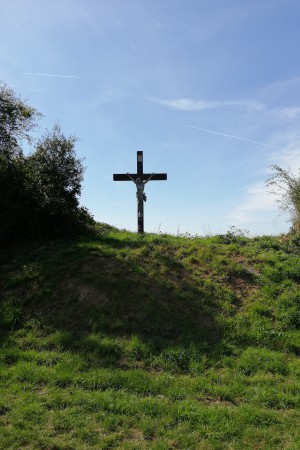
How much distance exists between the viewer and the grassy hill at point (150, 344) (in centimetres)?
493

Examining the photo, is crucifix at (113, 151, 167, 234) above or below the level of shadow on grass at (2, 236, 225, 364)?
above

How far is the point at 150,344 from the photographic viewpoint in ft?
23.8

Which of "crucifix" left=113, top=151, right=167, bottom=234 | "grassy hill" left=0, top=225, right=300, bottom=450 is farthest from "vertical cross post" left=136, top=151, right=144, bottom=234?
"grassy hill" left=0, top=225, right=300, bottom=450

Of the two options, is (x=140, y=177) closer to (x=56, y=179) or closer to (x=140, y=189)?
(x=140, y=189)

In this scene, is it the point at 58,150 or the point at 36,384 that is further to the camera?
the point at 58,150

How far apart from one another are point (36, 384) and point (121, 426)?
5.53 feet

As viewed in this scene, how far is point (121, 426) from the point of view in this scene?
4965mm

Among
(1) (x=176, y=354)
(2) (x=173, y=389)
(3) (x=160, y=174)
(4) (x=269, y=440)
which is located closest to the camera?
(4) (x=269, y=440)

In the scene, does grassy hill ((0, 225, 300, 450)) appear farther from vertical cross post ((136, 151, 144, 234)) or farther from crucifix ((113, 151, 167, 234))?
crucifix ((113, 151, 167, 234))

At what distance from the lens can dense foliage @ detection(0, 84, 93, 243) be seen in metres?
11.6

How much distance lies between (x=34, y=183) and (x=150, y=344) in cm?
663

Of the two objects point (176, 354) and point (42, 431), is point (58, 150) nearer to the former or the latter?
point (176, 354)

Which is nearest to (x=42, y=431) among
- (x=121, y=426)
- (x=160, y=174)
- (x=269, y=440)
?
(x=121, y=426)

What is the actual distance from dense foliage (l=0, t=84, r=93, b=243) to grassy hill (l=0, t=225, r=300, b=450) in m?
0.75
